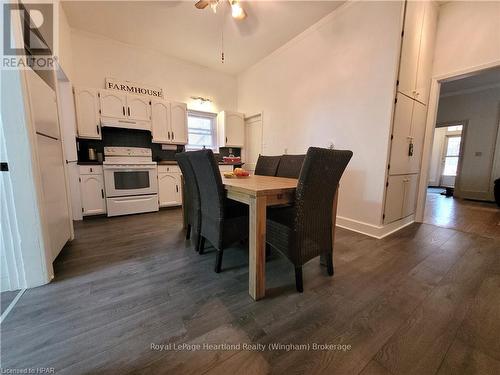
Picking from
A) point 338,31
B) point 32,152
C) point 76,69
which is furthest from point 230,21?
point 32,152

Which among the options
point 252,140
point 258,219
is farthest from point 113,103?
point 258,219

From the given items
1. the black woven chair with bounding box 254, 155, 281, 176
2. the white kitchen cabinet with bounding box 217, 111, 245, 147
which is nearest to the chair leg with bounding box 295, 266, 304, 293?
the black woven chair with bounding box 254, 155, 281, 176

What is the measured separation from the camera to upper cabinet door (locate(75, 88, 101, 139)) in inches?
117

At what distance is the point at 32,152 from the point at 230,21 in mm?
2921

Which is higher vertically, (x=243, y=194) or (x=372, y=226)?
(x=243, y=194)

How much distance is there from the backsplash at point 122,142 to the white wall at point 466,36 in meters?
4.50

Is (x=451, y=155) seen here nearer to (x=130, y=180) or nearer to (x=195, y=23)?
(x=195, y=23)

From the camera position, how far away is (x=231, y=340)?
990 mm

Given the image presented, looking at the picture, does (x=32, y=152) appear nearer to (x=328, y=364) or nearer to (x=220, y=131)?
(x=328, y=364)

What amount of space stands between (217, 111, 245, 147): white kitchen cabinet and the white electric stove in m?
1.64

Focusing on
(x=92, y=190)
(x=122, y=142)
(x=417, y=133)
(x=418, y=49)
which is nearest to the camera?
(x=418, y=49)

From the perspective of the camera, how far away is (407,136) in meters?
2.52

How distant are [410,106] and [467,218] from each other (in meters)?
2.30

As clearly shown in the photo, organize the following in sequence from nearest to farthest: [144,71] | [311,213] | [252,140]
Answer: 1. [311,213]
2. [144,71]
3. [252,140]
